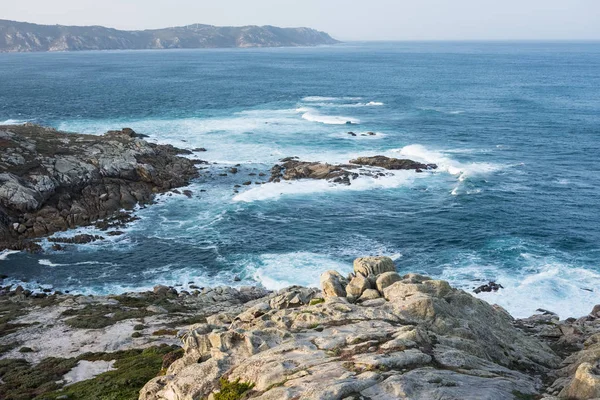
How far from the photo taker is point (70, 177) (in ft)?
230

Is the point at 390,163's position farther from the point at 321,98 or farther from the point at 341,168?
the point at 321,98

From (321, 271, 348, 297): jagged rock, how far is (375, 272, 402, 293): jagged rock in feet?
7.58

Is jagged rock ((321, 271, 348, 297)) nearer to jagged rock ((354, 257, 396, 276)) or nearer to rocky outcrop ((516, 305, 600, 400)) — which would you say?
jagged rock ((354, 257, 396, 276))

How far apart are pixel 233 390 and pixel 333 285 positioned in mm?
11764

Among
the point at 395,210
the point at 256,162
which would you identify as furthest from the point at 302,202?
the point at 256,162

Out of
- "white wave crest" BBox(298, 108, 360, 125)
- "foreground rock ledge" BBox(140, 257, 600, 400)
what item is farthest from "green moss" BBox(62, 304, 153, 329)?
"white wave crest" BBox(298, 108, 360, 125)

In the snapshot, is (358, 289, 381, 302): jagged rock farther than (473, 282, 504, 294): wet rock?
No

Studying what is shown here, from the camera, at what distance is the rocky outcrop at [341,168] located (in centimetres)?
8125

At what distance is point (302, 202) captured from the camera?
72375 mm

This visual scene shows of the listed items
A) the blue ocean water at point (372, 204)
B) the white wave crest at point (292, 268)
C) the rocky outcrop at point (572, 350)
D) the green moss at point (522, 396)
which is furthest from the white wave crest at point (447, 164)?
the green moss at point (522, 396)

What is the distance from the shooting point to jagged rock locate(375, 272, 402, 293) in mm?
30469

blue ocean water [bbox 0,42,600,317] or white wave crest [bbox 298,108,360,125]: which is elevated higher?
white wave crest [bbox 298,108,360,125]

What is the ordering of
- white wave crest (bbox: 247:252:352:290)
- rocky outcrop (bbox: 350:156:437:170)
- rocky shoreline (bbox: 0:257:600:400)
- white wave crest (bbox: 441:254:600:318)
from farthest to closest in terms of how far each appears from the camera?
rocky outcrop (bbox: 350:156:437:170)
white wave crest (bbox: 247:252:352:290)
white wave crest (bbox: 441:254:600:318)
rocky shoreline (bbox: 0:257:600:400)

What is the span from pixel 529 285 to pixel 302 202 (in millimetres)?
32486
